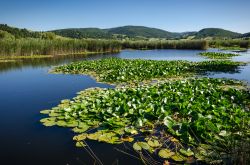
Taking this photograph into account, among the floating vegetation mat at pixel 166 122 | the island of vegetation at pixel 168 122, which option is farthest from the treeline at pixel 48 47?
the floating vegetation mat at pixel 166 122

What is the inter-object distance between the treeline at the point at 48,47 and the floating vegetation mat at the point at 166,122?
2057 centimetres

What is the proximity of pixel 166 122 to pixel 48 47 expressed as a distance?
2645 centimetres

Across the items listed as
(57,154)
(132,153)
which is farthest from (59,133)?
(132,153)

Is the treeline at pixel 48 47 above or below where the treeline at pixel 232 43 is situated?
below

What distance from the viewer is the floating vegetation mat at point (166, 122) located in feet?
15.5

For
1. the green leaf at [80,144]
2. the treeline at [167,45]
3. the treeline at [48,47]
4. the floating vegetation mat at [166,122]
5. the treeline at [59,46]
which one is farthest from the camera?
the treeline at [167,45]

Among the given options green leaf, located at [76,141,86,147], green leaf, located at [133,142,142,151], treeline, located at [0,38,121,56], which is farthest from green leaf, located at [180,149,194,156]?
treeline, located at [0,38,121,56]

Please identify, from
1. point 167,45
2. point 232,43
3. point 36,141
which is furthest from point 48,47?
point 232,43

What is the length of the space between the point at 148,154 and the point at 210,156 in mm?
1082

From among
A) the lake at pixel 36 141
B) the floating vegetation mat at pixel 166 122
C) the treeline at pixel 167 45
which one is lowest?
the lake at pixel 36 141

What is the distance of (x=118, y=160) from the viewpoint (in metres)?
4.52

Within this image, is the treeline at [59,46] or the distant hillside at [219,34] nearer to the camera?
the treeline at [59,46]

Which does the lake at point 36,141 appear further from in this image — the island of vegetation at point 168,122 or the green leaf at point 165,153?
the green leaf at point 165,153

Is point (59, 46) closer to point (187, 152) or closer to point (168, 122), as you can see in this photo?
point (168, 122)
